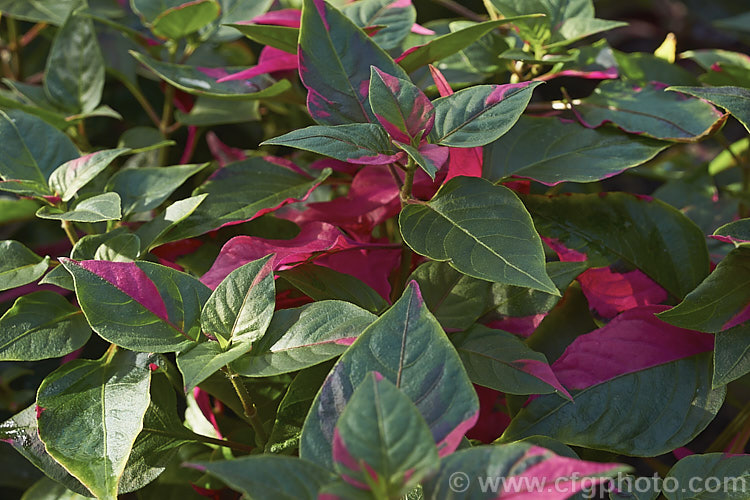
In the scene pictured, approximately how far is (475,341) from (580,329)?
0.17m

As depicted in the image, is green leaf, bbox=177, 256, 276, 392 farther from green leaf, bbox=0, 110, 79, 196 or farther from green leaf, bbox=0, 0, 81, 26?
green leaf, bbox=0, 0, 81, 26

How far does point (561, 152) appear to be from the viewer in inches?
28.6

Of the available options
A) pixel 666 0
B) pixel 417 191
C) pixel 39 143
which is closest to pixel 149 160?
pixel 39 143

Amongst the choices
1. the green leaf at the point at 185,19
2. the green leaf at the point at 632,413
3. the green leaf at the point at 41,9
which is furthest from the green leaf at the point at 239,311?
the green leaf at the point at 41,9

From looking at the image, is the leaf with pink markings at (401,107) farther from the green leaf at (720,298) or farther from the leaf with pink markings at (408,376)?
the green leaf at (720,298)

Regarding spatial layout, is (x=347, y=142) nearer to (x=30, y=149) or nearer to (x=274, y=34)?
(x=274, y=34)

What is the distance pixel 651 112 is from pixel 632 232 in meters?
0.15

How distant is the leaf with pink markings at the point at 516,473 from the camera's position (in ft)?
1.28

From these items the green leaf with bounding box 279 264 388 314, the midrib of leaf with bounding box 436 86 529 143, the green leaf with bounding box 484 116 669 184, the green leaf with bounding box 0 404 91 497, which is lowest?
the green leaf with bounding box 0 404 91 497

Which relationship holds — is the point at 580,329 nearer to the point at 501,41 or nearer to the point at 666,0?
the point at 501,41

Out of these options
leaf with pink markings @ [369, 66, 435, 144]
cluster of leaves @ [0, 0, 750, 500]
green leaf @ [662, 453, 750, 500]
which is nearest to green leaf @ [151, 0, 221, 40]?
cluster of leaves @ [0, 0, 750, 500]

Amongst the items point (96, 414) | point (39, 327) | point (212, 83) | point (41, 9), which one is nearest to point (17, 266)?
point (39, 327)

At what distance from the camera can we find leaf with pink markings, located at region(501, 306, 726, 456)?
2.00 feet

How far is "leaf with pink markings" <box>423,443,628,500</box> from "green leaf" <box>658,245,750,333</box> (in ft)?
0.87
